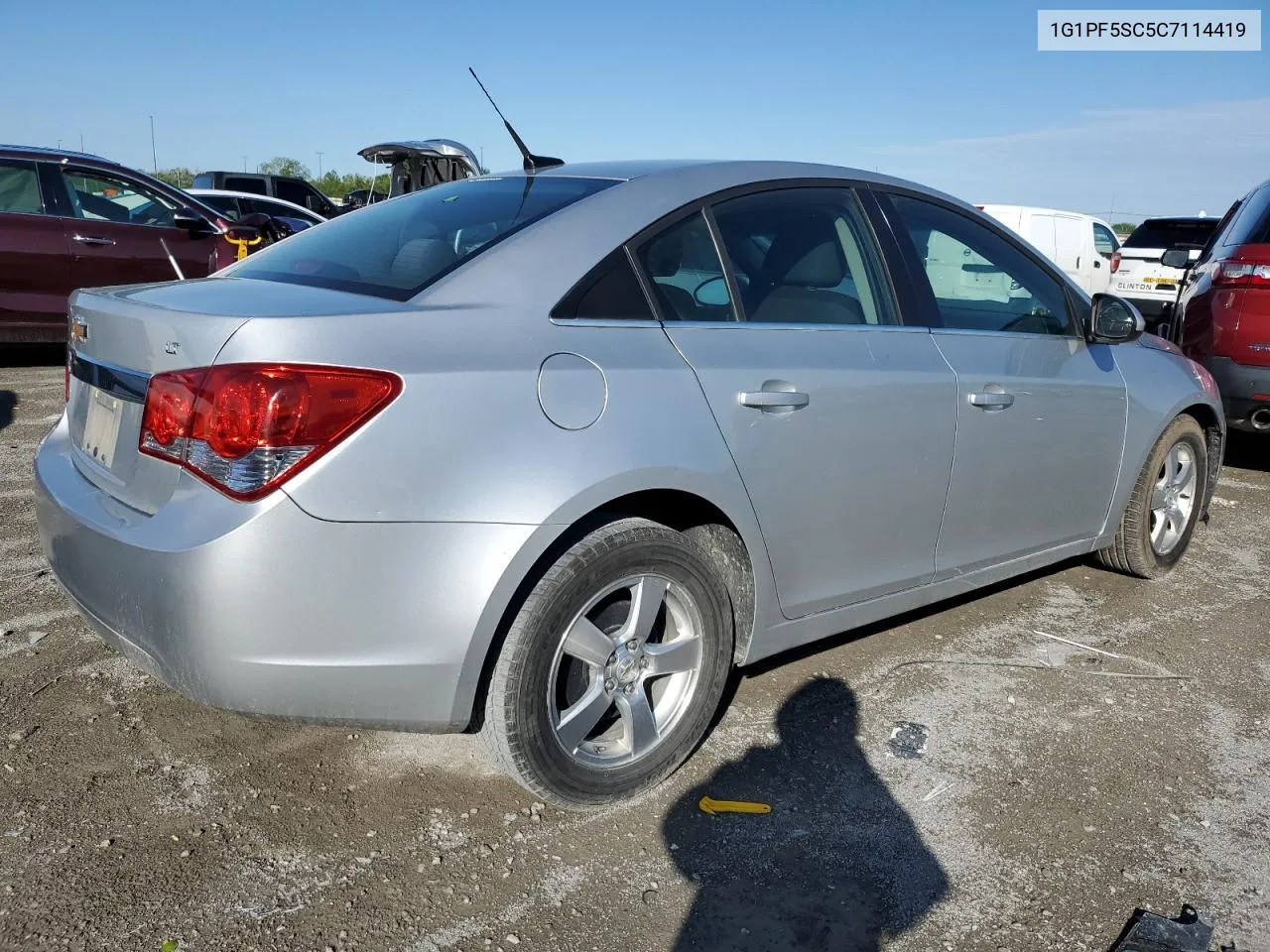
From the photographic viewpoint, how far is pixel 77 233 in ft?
28.6

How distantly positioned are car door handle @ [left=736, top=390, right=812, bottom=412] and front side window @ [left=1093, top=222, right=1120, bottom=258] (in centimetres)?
1698

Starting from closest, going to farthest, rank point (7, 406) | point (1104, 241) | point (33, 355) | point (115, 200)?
point (7, 406) → point (115, 200) → point (33, 355) → point (1104, 241)

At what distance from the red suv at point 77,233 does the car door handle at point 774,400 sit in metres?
7.15

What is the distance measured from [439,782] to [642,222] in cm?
154

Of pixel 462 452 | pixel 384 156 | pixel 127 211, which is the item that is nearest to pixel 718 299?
pixel 462 452

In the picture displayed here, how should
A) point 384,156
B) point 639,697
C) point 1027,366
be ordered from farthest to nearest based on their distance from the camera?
point 384,156 < point 1027,366 < point 639,697

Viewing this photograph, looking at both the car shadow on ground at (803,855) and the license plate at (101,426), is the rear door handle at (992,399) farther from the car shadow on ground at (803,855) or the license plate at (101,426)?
the license plate at (101,426)

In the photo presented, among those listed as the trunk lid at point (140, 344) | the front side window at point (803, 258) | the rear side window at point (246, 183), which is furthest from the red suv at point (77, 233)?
the rear side window at point (246, 183)

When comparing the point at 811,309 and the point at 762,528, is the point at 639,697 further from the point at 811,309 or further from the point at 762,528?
the point at 811,309

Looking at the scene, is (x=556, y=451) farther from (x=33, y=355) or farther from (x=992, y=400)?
(x=33, y=355)

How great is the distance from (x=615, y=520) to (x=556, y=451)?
0.31 meters

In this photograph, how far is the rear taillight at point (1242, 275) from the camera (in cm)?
577

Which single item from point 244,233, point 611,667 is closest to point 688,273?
point 611,667

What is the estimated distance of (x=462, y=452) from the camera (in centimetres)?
235
